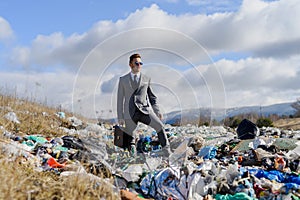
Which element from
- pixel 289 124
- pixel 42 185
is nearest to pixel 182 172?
pixel 42 185

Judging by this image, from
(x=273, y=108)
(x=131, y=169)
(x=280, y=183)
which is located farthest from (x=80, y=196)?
(x=273, y=108)

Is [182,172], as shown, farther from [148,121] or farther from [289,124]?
[289,124]

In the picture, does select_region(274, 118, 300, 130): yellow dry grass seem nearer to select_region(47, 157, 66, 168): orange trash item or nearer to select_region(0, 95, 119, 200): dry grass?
select_region(47, 157, 66, 168): orange trash item

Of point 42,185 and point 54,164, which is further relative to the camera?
point 54,164

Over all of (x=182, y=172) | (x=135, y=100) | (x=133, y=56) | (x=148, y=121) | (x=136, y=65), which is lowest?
(x=182, y=172)

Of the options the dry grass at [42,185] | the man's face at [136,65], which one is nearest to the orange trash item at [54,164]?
the dry grass at [42,185]

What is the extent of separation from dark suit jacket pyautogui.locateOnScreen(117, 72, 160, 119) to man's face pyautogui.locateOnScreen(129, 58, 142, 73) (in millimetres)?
Answer: 125

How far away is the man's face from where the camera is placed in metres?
5.72

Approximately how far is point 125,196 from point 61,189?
0.66 m

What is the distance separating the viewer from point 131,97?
5871 millimetres

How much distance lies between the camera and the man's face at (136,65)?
5.72m

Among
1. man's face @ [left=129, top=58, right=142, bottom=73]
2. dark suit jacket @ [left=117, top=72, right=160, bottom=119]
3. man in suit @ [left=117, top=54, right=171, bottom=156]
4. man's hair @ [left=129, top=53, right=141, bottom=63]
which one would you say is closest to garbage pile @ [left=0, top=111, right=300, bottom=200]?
man in suit @ [left=117, top=54, right=171, bottom=156]

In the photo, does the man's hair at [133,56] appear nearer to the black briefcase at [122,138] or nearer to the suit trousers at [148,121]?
the suit trousers at [148,121]

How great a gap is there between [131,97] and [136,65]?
490 mm
